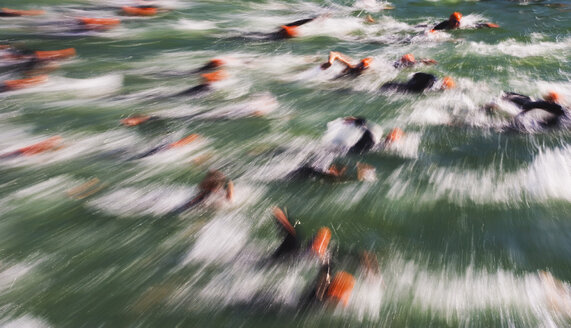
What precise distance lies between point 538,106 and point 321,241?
1335 millimetres

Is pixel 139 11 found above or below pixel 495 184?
above

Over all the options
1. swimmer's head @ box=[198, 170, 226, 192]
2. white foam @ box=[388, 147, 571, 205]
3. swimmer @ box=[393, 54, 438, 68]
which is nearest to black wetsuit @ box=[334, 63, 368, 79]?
swimmer @ box=[393, 54, 438, 68]

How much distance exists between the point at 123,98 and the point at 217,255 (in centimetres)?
117

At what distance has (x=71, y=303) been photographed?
0.90 meters

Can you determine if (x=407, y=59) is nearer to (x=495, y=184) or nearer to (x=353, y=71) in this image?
(x=353, y=71)

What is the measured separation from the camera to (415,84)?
6.93 feet

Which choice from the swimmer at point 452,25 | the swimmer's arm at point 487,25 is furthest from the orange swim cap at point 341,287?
the swimmer's arm at point 487,25

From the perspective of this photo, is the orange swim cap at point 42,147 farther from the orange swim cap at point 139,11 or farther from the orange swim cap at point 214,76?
the orange swim cap at point 139,11

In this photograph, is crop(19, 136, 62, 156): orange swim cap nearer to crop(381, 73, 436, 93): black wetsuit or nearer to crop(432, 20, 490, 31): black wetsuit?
crop(381, 73, 436, 93): black wetsuit

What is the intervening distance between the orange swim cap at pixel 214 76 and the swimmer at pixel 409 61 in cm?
98

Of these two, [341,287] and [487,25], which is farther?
[487,25]

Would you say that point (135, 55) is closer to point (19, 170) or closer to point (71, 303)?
point (19, 170)

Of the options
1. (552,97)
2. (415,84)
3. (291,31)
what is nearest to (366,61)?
(415,84)

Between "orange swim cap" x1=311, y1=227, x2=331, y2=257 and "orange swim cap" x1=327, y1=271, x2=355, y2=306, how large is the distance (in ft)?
0.27
